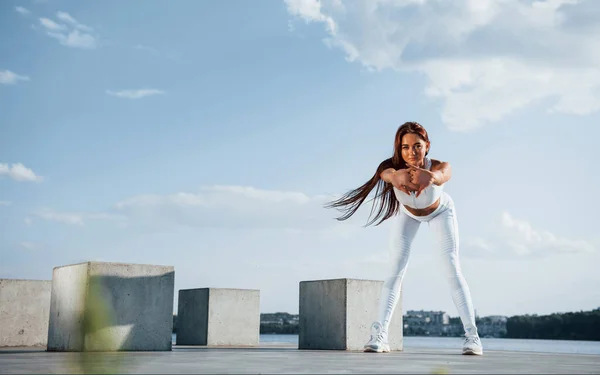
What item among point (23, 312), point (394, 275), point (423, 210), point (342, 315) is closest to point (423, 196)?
point (423, 210)

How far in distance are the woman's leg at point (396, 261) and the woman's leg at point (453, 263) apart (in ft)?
0.98

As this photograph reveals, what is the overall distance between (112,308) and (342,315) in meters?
3.70

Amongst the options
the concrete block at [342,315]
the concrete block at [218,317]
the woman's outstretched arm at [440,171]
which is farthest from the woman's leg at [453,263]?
the concrete block at [218,317]

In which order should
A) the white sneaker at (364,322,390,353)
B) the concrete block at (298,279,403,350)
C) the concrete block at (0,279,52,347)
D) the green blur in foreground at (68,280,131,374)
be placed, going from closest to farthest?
the white sneaker at (364,322,390,353) < the green blur in foreground at (68,280,131,374) < the concrete block at (298,279,403,350) < the concrete block at (0,279,52,347)

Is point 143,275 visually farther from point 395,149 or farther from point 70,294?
point 395,149

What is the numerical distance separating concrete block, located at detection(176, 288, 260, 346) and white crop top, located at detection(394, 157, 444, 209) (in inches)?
257

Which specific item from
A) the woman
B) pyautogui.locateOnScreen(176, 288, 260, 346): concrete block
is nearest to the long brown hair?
the woman

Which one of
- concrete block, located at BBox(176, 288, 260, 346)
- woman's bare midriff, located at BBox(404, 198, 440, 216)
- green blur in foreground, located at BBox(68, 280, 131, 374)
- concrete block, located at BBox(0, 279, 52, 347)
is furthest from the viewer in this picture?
concrete block, located at BBox(176, 288, 260, 346)

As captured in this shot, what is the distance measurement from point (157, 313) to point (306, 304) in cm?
301

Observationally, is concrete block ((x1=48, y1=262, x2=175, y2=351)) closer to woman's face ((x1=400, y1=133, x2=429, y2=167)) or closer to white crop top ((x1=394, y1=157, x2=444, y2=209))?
white crop top ((x1=394, y1=157, x2=444, y2=209))

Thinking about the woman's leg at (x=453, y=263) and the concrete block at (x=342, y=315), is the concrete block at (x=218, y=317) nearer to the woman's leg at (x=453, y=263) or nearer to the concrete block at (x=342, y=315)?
the concrete block at (x=342, y=315)

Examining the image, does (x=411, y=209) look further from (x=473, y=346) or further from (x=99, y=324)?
(x=99, y=324)

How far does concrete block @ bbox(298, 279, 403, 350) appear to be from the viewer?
A: 34.9 feet

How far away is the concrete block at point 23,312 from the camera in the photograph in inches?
459
